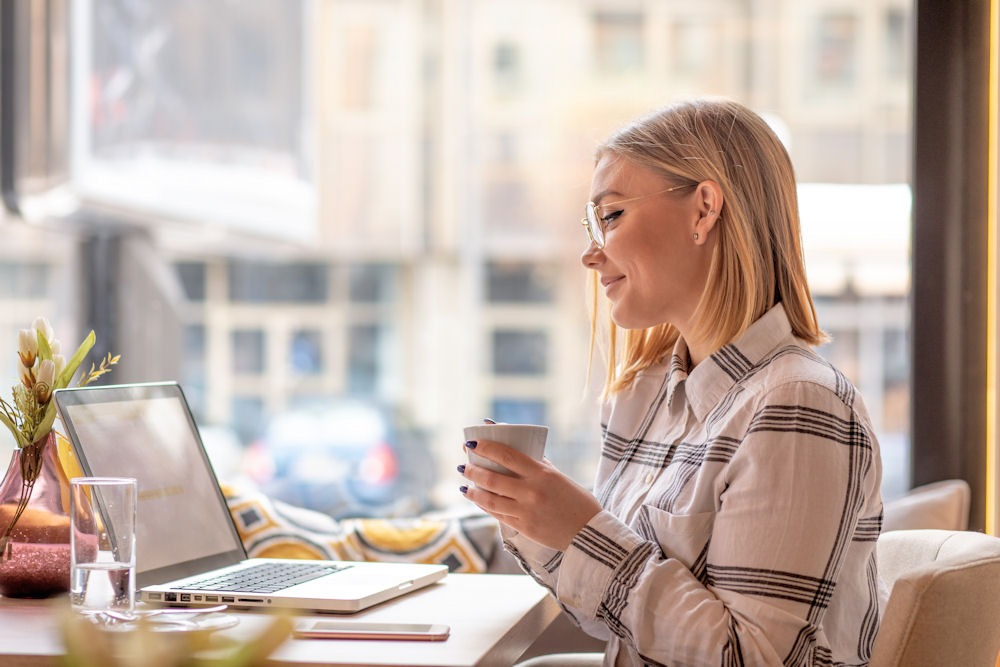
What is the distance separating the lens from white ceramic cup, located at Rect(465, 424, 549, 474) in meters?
1.25

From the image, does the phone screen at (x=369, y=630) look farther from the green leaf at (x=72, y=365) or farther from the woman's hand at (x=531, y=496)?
the green leaf at (x=72, y=365)

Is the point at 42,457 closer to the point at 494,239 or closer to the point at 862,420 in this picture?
the point at 862,420

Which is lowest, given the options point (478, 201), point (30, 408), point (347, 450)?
point (347, 450)

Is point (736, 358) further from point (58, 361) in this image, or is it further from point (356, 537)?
point (356, 537)

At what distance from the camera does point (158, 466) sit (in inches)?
59.8

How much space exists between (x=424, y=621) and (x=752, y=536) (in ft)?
1.20

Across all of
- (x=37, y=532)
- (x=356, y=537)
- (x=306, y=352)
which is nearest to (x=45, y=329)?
(x=37, y=532)

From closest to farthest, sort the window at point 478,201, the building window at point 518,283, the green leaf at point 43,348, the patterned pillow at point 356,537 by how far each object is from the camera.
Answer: the green leaf at point 43,348 < the patterned pillow at point 356,537 < the window at point 478,201 < the building window at point 518,283

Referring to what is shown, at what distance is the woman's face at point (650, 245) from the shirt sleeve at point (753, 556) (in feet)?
0.83

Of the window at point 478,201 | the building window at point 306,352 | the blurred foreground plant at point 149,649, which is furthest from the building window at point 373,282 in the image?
the blurred foreground plant at point 149,649

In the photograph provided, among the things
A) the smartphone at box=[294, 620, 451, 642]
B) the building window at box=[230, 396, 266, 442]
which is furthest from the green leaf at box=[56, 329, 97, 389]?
the building window at box=[230, 396, 266, 442]

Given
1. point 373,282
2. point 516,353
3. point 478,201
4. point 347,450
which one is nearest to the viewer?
point 347,450

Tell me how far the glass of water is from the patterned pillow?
3.06ft

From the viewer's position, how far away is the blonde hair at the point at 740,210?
141 centimetres
